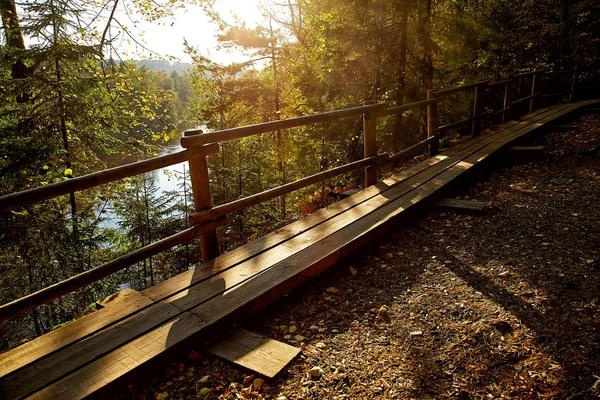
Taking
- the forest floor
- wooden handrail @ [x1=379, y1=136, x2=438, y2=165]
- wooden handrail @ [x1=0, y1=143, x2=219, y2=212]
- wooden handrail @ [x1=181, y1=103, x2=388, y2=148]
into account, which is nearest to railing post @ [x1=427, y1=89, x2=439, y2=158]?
wooden handrail @ [x1=379, y1=136, x2=438, y2=165]

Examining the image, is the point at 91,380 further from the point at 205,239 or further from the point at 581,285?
the point at 581,285

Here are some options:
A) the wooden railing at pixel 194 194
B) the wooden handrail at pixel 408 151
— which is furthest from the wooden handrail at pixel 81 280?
the wooden handrail at pixel 408 151

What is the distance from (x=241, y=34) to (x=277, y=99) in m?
3.79

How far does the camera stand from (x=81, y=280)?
2.51m

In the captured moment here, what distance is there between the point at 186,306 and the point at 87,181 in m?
1.09

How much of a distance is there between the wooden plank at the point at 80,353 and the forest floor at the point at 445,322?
0.30 meters

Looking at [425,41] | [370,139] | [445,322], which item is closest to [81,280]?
[445,322]

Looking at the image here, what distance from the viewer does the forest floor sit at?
208 cm

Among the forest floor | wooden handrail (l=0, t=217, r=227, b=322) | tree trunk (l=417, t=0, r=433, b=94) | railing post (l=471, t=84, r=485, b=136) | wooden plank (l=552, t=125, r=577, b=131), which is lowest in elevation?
the forest floor

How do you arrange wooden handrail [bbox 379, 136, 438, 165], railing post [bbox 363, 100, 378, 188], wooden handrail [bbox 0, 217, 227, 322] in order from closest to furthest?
wooden handrail [bbox 0, 217, 227, 322]
railing post [bbox 363, 100, 378, 188]
wooden handrail [bbox 379, 136, 438, 165]

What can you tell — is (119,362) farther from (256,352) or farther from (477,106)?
(477,106)

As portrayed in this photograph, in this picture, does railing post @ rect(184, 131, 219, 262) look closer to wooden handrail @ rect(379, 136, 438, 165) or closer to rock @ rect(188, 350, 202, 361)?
rock @ rect(188, 350, 202, 361)

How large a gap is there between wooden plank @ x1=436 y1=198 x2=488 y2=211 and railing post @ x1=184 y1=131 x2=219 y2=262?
2.93 meters

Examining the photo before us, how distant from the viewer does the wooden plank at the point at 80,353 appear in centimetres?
192
